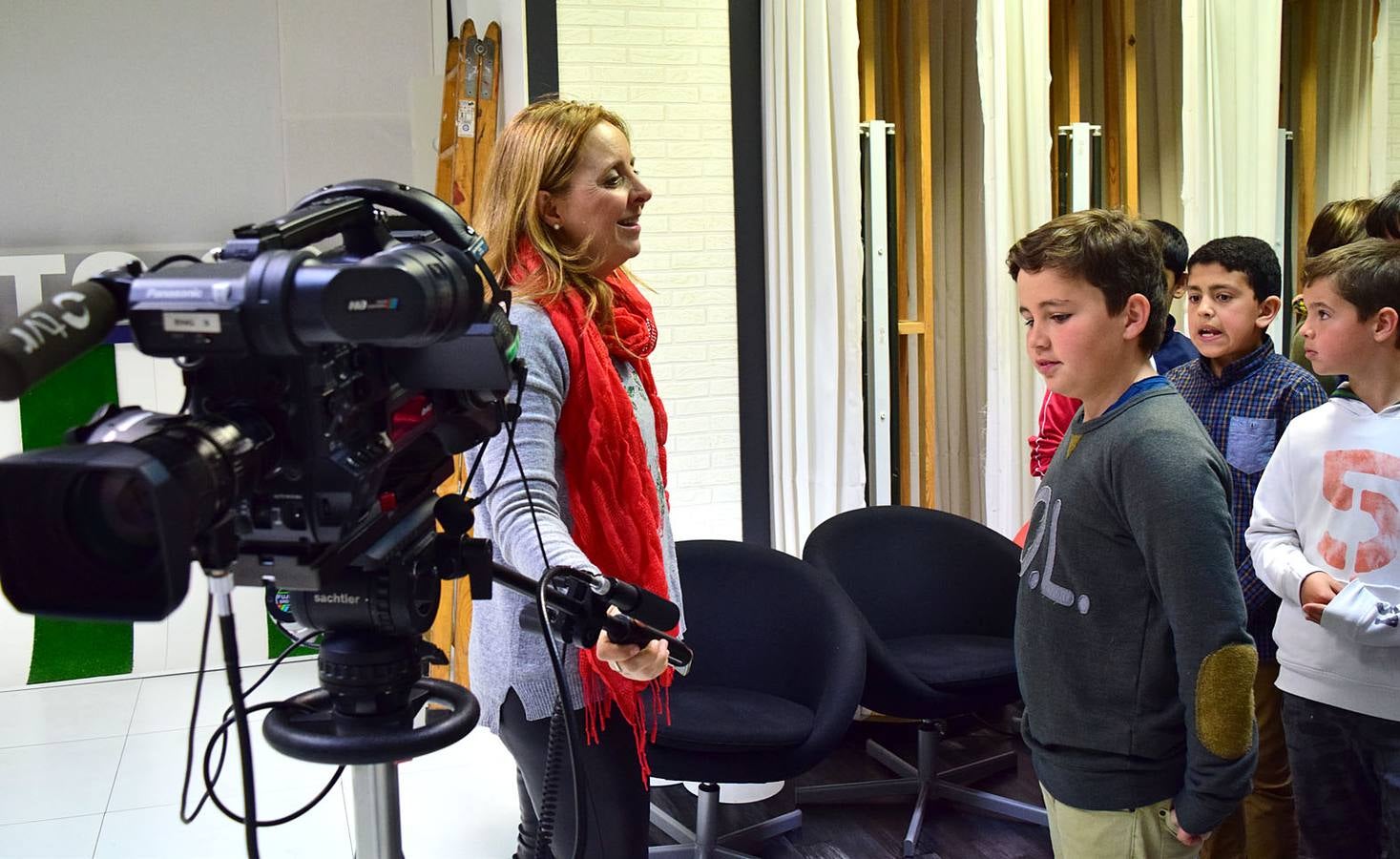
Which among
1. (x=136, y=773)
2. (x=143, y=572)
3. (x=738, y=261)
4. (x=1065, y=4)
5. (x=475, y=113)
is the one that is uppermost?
(x=1065, y=4)

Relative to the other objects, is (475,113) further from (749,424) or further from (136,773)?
(136,773)

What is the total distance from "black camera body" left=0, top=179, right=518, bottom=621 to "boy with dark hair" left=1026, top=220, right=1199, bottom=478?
2.07 m

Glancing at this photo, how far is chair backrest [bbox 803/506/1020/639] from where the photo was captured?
3.23 metres

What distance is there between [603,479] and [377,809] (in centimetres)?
65

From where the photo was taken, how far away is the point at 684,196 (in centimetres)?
354

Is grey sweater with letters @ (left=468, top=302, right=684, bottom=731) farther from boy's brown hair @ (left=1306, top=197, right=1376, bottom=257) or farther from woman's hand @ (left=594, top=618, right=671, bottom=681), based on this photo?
boy's brown hair @ (left=1306, top=197, right=1376, bottom=257)

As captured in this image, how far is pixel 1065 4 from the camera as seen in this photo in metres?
4.21

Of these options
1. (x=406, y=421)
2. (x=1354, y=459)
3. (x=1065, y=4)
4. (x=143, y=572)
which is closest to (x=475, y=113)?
(x=1065, y=4)

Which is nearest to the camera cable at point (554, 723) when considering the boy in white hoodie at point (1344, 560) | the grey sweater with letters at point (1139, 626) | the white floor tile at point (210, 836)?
the grey sweater with letters at point (1139, 626)

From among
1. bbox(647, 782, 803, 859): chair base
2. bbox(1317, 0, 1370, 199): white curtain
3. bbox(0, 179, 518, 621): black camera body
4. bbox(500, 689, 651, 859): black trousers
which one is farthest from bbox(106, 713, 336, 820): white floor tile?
bbox(1317, 0, 1370, 199): white curtain

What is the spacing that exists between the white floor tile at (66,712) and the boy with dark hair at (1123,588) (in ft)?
11.4

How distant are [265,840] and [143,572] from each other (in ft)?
8.91

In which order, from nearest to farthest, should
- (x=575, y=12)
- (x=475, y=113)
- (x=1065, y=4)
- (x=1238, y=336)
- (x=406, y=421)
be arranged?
(x=406, y=421) → (x=1238, y=336) → (x=575, y=12) → (x=475, y=113) → (x=1065, y=4)

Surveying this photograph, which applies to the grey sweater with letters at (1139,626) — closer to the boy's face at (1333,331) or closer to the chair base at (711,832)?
the boy's face at (1333,331)
